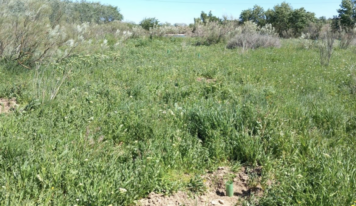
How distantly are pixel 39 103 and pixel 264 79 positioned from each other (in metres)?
5.07

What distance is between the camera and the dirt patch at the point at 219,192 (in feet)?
9.18

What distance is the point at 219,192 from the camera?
302 centimetres

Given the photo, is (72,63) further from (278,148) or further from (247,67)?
(278,148)

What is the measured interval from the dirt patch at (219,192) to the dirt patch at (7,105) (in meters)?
2.80

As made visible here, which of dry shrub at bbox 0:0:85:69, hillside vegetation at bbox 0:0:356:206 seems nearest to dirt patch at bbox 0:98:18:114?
hillside vegetation at bbox 0:0:356:206

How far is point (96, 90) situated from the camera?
5562mm

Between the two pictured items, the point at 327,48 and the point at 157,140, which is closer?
the point at 157,140

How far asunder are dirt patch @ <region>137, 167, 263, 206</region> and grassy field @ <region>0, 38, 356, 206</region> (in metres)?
0.10

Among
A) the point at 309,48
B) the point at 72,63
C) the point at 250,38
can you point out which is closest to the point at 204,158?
the point at 72,63

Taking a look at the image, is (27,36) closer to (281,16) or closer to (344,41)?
(344,41)

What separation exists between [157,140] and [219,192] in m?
1.05

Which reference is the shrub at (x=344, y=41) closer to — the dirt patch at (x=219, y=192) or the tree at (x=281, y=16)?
the dirt patch at (x=219, y=192)

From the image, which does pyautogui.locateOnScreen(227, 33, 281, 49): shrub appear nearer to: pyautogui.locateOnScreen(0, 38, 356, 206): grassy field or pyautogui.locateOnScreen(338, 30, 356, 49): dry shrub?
pyautogui.locateOnScreen(338, 30, 356, 49): dry shrub

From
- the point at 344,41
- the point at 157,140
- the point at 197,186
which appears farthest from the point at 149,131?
the point at 344,41
